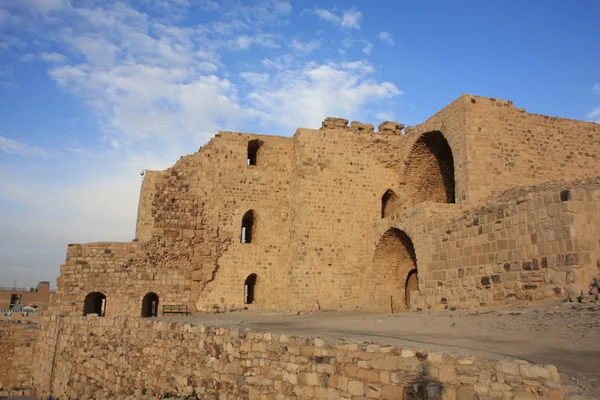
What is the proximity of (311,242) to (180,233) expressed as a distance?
162 inches

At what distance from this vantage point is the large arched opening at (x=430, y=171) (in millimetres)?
15281

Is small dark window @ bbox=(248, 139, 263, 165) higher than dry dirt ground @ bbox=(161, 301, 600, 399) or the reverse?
higher

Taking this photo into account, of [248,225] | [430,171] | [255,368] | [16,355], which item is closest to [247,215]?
[248,225]

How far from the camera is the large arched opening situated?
50.1 ft

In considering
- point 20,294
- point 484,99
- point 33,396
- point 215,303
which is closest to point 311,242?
point 215,303

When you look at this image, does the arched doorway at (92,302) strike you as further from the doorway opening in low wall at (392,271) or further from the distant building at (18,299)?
the distant building at (18,299)

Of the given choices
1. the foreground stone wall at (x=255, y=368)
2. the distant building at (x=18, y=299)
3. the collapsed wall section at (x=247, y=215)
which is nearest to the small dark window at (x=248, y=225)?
the collapsed wall section at (x=247, y=215)

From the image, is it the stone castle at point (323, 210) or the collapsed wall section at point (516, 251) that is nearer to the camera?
the collapsed wall section at point (516, 251)

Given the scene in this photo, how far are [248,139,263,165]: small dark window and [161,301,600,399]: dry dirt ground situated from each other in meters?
9.28

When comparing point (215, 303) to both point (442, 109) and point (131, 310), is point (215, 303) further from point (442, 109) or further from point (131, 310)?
point (442, 109)

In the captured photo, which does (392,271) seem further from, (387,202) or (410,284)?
(387,202)

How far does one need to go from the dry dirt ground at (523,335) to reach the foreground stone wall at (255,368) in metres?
0.39

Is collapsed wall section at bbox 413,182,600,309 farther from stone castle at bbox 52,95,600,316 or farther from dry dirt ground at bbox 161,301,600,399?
dry dirt ground at bbox 161,301,600,399

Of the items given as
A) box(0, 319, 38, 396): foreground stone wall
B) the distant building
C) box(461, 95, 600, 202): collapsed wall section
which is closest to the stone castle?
box(461, 95, 600, 202): collapsed wall section
